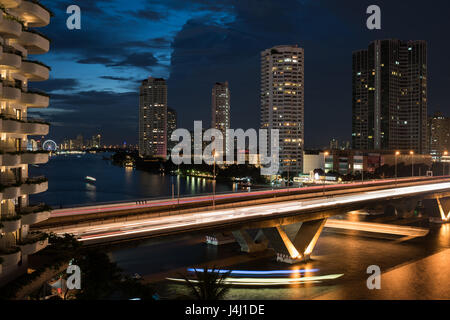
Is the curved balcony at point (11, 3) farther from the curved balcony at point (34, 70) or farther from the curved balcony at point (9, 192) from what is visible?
the curved balcony at point (9, 192)

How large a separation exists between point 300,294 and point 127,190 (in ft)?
179

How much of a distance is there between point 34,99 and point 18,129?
150cm

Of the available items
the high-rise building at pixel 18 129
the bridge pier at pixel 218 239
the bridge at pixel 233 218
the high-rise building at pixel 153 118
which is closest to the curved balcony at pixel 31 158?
the high-rise building at pixel 18 129

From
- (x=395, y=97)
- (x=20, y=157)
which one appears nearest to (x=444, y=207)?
(x=20, y=157)

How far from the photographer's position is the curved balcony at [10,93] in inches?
436

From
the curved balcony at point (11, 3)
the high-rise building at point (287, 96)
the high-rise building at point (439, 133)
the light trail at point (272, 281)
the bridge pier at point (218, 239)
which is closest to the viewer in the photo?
the curved balcony at point (11, 3)

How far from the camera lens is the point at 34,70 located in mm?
12500

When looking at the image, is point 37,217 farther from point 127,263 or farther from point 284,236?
point 284,236

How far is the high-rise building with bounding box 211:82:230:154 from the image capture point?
161875 millimetres

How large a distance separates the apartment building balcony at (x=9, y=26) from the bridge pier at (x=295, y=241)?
1772 cm

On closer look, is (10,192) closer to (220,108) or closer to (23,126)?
(23,126)
